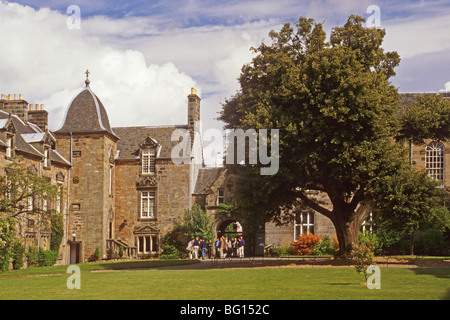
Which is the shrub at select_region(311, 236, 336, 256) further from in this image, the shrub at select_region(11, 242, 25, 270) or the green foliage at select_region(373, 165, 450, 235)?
the shrub at select_region(11, 242, 25, 270)

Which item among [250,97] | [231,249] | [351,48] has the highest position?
[351,48]

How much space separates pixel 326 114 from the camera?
31.6 metres

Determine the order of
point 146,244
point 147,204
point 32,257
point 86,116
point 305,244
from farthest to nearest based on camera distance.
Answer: point 147,204 < point 146,244 < point 86,116 < point 305,244 < point 32,257

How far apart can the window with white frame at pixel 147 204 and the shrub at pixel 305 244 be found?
13.4 meters

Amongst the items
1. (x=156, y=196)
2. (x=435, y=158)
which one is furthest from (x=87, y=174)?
(x=435, y=158)

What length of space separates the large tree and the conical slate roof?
22.0 metres

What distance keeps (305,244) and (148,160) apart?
16247mm

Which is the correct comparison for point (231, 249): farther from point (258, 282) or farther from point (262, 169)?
point (258, 282)

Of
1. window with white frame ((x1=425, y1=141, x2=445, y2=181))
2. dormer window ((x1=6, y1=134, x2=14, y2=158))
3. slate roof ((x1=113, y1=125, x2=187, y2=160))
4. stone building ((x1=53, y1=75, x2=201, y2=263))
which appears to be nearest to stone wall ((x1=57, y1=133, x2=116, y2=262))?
stone building ((x1=53, y1=75, x2=201, y2=263))

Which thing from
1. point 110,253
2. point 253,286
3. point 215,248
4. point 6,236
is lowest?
point 110,253

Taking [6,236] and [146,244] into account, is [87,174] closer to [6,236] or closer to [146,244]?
[146,244]

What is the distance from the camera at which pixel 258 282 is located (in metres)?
23.5

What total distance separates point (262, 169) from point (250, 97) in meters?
4.93
